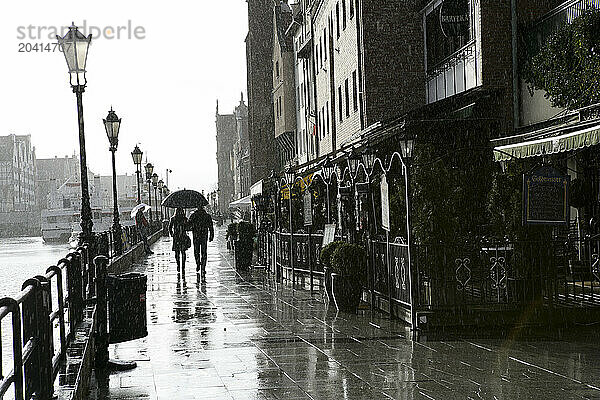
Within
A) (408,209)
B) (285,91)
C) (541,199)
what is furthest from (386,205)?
(285,91)

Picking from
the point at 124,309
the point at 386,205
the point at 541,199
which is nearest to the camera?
the point at 124,309

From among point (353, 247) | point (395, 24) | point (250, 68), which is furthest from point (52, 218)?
point (353, 247)

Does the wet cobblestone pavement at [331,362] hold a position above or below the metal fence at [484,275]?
below

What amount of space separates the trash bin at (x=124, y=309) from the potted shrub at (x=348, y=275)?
4.79 metres

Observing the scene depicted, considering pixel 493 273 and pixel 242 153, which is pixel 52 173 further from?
pixel 493 273

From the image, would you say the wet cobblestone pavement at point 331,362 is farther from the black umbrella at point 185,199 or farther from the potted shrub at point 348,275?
the black umbrella at point 185,199

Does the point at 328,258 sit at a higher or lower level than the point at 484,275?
higher

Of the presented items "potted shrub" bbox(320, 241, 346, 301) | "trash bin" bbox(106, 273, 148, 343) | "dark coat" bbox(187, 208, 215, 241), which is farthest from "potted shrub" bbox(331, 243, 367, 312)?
"dark coat" bbox(187, 208, 215, 241)

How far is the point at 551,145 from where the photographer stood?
12.6 meters

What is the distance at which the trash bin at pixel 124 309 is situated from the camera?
1048cm

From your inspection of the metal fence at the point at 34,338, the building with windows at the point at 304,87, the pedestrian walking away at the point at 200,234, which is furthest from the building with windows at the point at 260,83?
the metal fence at the point at 34,338

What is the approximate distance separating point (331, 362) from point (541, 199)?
12.8ft

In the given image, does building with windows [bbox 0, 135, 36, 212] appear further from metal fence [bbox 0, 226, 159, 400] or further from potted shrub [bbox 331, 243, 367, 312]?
metal fence [bbox 0, 226, 159, 400]

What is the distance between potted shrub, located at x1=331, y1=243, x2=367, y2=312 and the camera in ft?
48.3
